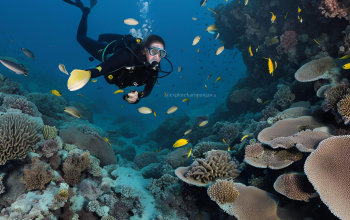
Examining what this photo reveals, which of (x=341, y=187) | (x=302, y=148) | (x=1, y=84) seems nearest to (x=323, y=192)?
(x=341, y=187)

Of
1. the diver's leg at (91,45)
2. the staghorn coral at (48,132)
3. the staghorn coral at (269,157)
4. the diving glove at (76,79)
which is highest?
the diver's leg at (91,45)

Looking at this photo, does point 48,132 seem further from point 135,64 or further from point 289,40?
point 289,40

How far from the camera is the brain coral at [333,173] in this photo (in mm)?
2234

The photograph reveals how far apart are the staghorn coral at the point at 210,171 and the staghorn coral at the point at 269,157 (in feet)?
2.00

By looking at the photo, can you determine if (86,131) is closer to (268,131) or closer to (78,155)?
(78,155)

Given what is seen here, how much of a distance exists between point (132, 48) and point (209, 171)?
10.4 ft

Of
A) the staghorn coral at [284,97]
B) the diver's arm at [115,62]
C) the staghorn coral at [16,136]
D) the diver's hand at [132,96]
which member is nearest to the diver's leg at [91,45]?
the diver's arm at [115,62]

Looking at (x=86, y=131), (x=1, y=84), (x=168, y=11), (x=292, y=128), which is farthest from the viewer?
(x=168, y=11)

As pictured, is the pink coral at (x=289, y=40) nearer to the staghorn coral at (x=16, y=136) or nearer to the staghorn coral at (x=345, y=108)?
the staghorn coral at (x=345, y=108)

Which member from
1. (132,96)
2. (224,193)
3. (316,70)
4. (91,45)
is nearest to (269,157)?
(224,193)

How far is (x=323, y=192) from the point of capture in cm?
234

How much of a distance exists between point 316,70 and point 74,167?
7.18m

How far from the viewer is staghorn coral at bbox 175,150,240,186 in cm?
371

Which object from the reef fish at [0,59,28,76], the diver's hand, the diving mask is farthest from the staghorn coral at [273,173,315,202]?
the reef fish at [0,59,28,76]
